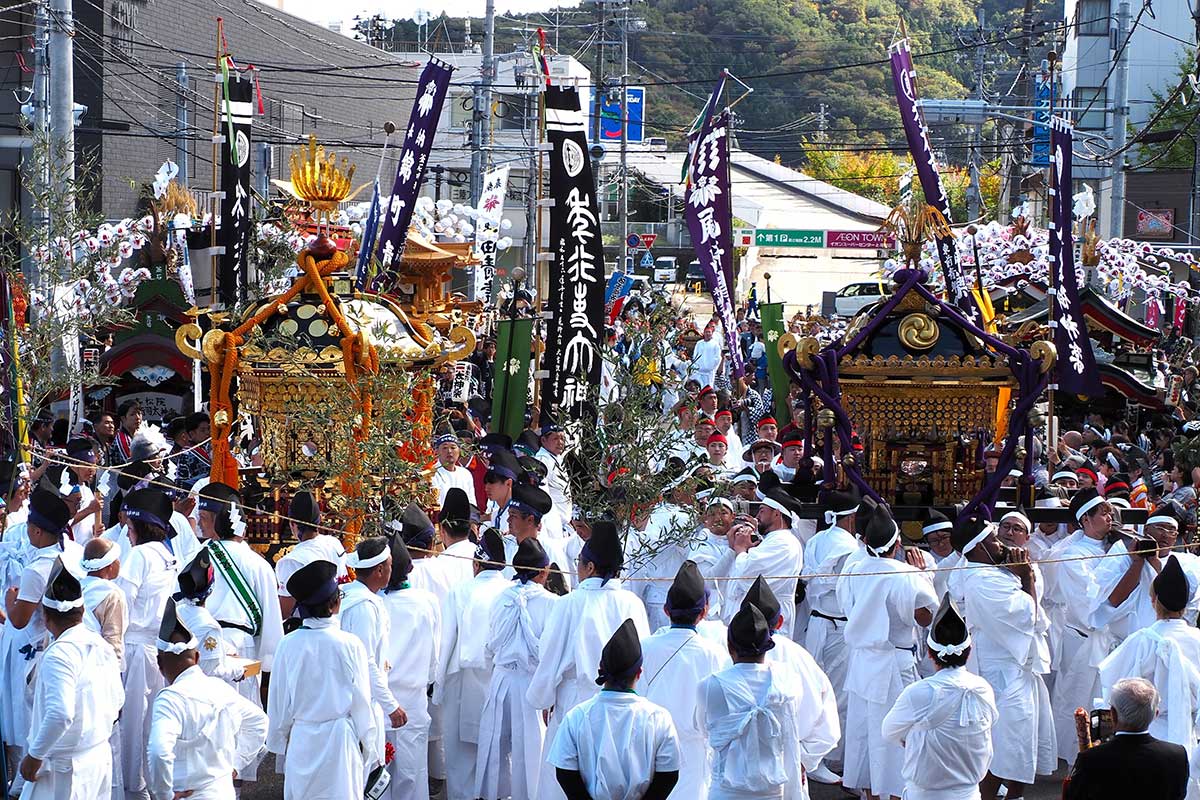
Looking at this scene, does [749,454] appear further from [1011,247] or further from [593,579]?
[1011,247]

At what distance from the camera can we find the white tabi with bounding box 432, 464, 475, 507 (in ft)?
37.0

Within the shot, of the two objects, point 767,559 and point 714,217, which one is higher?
point 714,217

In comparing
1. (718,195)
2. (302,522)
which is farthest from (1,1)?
(302,522)

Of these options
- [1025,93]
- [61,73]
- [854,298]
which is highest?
[1025,93]

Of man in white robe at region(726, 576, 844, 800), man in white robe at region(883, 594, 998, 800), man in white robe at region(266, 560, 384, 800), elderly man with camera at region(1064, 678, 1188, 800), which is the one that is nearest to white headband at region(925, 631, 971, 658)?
man in white robe at region(883, 594, 998, 800)

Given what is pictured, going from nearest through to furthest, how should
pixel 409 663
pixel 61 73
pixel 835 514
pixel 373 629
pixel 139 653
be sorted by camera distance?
pixel 373 629 < pixel 409 663 < pixel 139 653 < pixel 835 514 < pixel 61 73

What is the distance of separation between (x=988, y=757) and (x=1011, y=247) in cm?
1652

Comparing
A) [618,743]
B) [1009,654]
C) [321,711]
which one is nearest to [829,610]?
[1009,654]

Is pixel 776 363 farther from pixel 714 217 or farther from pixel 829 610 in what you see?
pixel 829 610

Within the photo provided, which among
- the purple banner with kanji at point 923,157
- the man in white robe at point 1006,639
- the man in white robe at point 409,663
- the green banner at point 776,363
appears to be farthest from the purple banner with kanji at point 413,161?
the man in white robe at point 1006,639

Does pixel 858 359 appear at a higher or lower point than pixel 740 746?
higher

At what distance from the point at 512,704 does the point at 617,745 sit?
8.68 ft

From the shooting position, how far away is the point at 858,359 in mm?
11711

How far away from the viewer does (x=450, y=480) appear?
458 inches
